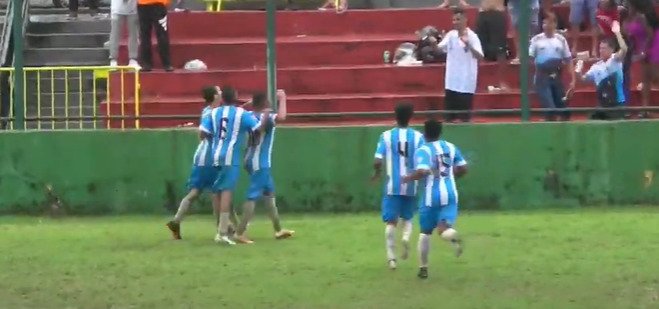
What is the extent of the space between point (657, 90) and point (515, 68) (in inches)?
78.2

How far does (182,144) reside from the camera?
59.5 feet

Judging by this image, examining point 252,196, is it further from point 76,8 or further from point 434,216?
point 76,8


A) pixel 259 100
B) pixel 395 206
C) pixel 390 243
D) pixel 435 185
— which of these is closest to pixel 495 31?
pixel 259 100

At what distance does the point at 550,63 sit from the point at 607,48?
88 cm

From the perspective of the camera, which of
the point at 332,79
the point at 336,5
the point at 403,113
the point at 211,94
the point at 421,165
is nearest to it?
the point at 421,165

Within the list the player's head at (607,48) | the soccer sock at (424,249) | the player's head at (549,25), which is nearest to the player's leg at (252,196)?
the soccer sock at (424,249)

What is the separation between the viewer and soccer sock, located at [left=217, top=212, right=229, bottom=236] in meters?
14.9

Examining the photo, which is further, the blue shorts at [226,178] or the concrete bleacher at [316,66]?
the concrete bleacher at [316,66]

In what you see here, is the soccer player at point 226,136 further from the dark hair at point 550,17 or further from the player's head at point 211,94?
the dark hair at point 550,17

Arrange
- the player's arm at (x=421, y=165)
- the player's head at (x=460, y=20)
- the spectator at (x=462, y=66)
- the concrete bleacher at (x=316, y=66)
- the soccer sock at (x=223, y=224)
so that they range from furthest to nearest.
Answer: the concrete bleacher at (x=316, y=66)
the spectator at (x=462, y=66)
the player's head at (x=460, y=20)
the soccer sock at (x=223, y=224)
the player's arm at (x=421, y=165)

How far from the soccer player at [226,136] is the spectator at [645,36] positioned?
6.60 metres

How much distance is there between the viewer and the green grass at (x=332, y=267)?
37.6 ft

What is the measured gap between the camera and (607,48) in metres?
19.1

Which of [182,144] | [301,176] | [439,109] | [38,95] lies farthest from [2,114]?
[439,109]
